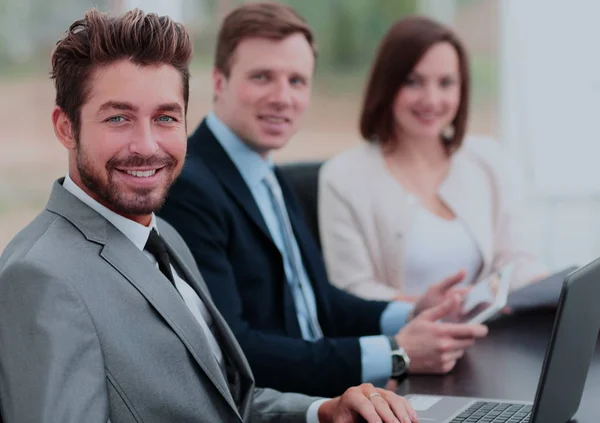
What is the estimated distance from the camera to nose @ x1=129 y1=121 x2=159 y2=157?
4.49 feet

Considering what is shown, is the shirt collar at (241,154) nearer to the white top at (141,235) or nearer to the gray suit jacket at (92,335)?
the white top at (141,235)

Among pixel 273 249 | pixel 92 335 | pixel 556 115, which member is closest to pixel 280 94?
pixel 273 249

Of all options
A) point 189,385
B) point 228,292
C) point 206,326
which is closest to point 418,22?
point 228,292

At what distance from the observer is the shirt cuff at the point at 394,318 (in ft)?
7.27

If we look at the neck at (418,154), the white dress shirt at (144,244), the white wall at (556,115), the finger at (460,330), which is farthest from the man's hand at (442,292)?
the white wall at (556,115)

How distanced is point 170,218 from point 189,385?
636 mm

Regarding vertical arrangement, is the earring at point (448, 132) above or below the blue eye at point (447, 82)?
below

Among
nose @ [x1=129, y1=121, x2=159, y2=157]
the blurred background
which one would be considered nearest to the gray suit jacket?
nose @ [x1=129, y1=121, x2=159, y2=157]

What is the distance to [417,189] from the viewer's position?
2818 mm

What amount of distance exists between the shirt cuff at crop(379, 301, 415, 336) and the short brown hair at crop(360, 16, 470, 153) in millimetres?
786

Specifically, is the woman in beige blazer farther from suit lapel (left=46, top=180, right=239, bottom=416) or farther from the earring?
suit lapel (left=46, top=180, right=239, bottom=416)

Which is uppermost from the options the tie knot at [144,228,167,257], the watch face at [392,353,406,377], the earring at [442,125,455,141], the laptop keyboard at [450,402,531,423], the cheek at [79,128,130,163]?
the cheek at [79,128,130,163]

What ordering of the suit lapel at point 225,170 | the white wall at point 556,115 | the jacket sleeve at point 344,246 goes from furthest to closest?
the white wall at point 556,115, the jacket sleeve at point 344,246, the suit lapel at point 225,170

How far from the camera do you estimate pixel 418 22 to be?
281 centimetres
